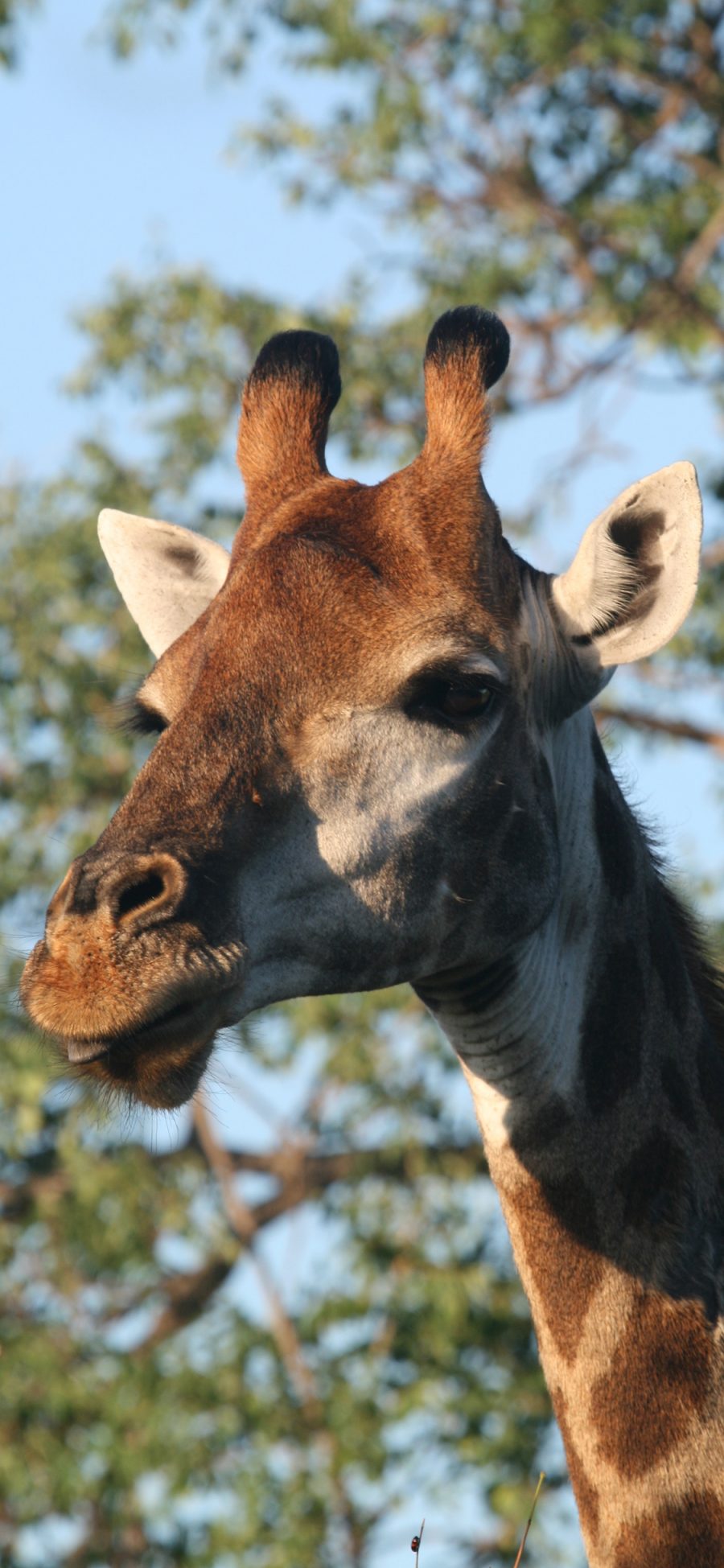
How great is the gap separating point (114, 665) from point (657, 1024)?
995 centimetres

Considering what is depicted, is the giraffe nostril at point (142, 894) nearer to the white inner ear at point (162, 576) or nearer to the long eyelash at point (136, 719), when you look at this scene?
the long eyelash at point (136, 719)

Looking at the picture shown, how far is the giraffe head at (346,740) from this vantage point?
388 centimetres

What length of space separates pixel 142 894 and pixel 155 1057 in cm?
34

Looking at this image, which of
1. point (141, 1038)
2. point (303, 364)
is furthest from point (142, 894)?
point (303, 364)

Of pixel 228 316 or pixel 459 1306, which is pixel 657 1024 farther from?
pixel 228 316

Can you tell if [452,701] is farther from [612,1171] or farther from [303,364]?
[303,364]

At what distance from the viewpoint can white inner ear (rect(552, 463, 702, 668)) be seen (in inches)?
187

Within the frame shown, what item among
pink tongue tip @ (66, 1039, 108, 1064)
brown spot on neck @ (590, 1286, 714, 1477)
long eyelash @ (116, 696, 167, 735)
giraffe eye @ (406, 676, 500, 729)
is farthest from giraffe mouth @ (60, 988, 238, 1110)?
brown spot on neck @ (590, 1286, 714, 1477)

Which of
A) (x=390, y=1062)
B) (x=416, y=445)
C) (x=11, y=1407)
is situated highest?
(x=416, y=445)

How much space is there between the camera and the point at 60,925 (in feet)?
12.6

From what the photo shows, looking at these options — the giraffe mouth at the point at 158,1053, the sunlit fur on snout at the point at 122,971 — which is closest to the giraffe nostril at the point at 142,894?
the sunlit fur on snout at the point at 122,971

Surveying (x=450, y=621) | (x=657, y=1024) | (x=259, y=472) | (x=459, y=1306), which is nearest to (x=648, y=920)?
(x=657, y=1024)

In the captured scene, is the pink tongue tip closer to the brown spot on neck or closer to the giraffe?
the giraffe

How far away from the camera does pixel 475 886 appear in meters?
4.60
